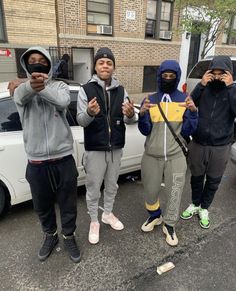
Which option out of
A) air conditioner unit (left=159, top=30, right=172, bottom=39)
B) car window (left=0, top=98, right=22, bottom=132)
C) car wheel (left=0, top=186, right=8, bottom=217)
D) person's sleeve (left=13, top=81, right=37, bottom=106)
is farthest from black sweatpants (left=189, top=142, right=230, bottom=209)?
air conditioner unit (left=159, top=30, right=172, bottom=39)

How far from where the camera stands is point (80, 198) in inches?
139

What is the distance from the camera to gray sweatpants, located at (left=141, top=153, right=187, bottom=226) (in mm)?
2492

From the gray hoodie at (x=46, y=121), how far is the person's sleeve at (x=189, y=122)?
1073 mm

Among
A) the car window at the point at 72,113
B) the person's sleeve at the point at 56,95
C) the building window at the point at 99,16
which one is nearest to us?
the person's sleeve at the point at 56,95

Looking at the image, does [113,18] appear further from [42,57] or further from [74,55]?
[42,57]

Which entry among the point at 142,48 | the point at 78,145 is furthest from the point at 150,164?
the point at 142,48

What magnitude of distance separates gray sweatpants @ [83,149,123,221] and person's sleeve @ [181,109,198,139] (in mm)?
662

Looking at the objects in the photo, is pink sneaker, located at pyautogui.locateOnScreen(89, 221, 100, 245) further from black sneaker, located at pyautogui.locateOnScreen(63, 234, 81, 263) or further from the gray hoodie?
the gray hoodie

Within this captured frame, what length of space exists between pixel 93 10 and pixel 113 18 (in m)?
0.82

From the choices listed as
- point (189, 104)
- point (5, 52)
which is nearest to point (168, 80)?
point (189, 104)

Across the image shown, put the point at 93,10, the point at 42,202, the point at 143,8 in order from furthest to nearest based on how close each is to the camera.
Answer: the point at 143,8, the point at 93,10, the point at 42,202

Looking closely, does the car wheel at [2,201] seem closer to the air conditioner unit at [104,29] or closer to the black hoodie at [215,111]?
the black hoodie at [215,111]

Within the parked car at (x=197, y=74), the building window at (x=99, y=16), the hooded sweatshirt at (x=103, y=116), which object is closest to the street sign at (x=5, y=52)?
the building window at (x=99, y=16)

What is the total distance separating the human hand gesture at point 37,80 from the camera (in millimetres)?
1804
